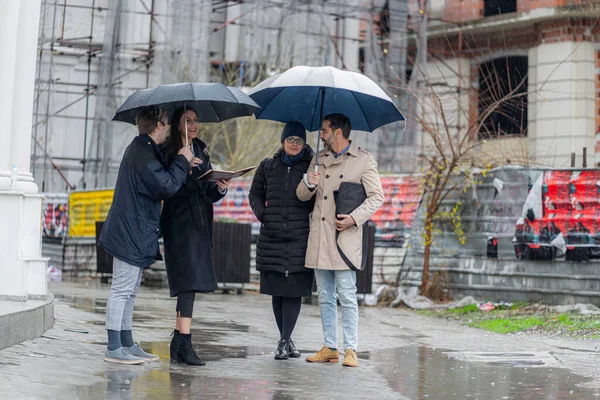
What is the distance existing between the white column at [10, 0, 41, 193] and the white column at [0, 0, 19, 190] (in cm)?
10

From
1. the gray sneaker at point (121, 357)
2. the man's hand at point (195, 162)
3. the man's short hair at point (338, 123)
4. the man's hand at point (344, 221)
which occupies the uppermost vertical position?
the man's short hair at point (338, 123)

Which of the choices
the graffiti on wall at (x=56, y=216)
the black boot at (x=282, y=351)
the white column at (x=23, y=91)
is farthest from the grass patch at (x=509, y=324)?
the graffiti on wall at (x=56, y=216)

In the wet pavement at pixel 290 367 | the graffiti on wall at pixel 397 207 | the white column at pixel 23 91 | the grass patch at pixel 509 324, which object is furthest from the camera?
the graffiti on wall at pixel 397 207

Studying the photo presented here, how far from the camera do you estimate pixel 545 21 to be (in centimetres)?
2544

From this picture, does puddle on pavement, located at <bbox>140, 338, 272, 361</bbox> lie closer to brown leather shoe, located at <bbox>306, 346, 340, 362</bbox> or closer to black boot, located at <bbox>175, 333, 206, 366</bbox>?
black boot, located at <bbox>175, 333, 206, 366</bbox>

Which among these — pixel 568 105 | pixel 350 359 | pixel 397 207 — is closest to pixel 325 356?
pixel 350 359

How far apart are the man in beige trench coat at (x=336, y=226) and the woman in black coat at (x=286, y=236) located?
10cm

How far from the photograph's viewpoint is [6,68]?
9.16 metres

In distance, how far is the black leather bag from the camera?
307 inches

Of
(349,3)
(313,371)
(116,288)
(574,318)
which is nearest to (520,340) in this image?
(574,318)

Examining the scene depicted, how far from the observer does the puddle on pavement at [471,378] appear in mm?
6484

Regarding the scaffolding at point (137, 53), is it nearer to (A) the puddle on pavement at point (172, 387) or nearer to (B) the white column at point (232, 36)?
(B) the white column at point (232, 36)

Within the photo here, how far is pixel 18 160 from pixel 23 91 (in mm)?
637

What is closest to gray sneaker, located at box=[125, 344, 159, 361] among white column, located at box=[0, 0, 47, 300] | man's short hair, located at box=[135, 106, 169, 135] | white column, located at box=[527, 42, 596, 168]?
man's short hair, located at box=[135, 106, 169, 135]
